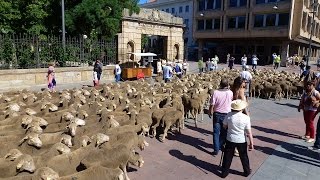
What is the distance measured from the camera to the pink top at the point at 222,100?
7.29 metres

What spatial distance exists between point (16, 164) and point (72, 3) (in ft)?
72.9

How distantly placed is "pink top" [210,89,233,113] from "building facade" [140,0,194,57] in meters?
61.0

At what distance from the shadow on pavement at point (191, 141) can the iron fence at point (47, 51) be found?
12642mm

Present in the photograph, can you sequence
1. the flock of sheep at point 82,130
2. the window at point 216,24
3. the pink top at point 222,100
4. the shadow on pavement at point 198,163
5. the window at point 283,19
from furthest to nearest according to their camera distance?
the window at point 216,24, the window at point 283,19, the pink top at point 222,100, the shadow on pavement at point 198,163, the flock of sheep at point 82,130

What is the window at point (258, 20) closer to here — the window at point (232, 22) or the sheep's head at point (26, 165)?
the window at point (232, 22)

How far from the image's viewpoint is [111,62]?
2369 cm

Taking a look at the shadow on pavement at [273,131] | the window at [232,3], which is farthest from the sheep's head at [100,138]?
the window at [232,3]

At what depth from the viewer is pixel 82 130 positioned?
735 cm

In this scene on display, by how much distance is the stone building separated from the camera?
3014cm

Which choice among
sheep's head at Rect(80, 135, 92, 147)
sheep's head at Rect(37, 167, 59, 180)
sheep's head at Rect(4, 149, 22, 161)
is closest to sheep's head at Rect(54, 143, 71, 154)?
sheep's head at Rect(80, 135, 92, 147)

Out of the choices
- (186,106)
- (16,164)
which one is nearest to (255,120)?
(186,106)

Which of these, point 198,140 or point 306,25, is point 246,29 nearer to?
point 306,25

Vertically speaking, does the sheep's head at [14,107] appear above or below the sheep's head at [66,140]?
above

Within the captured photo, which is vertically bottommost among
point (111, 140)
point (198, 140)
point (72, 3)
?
point (198, 140)
